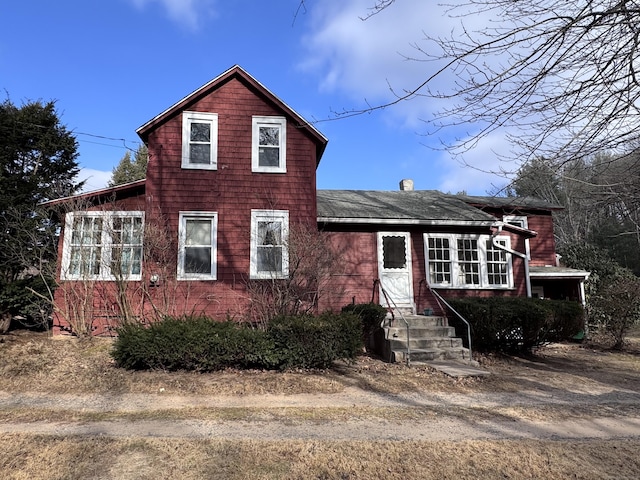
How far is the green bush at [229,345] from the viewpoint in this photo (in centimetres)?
799

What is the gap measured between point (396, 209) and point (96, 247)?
940 centimetres

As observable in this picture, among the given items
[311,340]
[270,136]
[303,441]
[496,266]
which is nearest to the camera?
[303,441]

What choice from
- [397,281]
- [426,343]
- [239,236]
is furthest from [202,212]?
[426,343]

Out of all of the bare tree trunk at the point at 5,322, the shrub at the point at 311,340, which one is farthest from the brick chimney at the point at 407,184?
the bare tree trunk at the point at 5,322

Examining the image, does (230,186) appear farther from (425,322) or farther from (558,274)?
(558,274)

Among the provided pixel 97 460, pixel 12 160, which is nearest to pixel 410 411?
pixel 97 460

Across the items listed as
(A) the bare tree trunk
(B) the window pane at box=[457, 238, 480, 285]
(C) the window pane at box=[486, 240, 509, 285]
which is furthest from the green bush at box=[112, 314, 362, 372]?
(A) the bare tree trunk

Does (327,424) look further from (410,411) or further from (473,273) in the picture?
(473,273)

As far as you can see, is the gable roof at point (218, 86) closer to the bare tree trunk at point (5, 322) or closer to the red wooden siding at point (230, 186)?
the red wooden siding at point (230, 186)

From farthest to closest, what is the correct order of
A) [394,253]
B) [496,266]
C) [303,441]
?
[394,253], [496,266], [303,441]

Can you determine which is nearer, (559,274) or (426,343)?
(426,343)

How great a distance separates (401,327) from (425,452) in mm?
6566

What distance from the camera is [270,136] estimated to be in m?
12.9

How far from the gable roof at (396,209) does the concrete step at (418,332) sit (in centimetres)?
370
